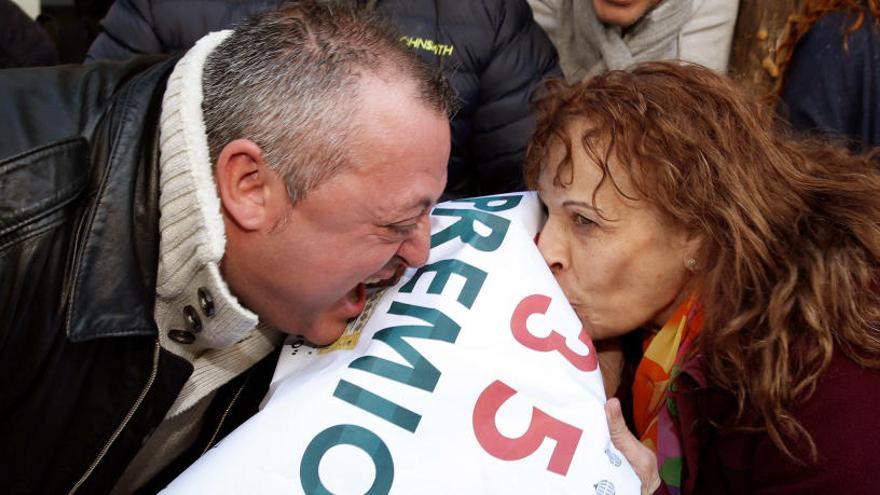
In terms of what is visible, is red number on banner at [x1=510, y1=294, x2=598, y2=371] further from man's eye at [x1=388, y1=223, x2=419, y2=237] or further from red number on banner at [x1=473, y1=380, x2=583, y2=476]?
man's eye at [x1=388, y1=223, x2=419, y2=237]

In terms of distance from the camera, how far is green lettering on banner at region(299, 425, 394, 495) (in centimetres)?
176

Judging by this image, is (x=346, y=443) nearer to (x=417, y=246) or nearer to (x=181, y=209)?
(x=417, y=246)

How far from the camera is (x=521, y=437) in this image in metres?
1.89

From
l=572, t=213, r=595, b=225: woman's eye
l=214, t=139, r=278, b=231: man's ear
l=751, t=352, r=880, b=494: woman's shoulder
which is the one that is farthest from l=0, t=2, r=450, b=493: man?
l=751, t=352, r=880, b=494: woman's shoulder

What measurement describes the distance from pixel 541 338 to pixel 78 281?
1040 millimetres

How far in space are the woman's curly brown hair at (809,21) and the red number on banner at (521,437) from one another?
5.57 feet

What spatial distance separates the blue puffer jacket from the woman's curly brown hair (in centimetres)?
79

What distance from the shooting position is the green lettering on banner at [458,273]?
2.07 meters

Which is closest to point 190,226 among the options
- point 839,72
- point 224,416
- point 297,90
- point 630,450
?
point 297,90

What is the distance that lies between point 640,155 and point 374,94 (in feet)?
2.51

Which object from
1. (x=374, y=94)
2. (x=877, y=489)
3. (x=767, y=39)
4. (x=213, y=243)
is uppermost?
(x=374, y=94)

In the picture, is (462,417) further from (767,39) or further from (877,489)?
(767,39)

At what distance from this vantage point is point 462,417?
73.9 inches

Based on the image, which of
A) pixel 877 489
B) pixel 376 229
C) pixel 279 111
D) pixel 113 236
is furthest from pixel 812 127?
pixel 113 236
